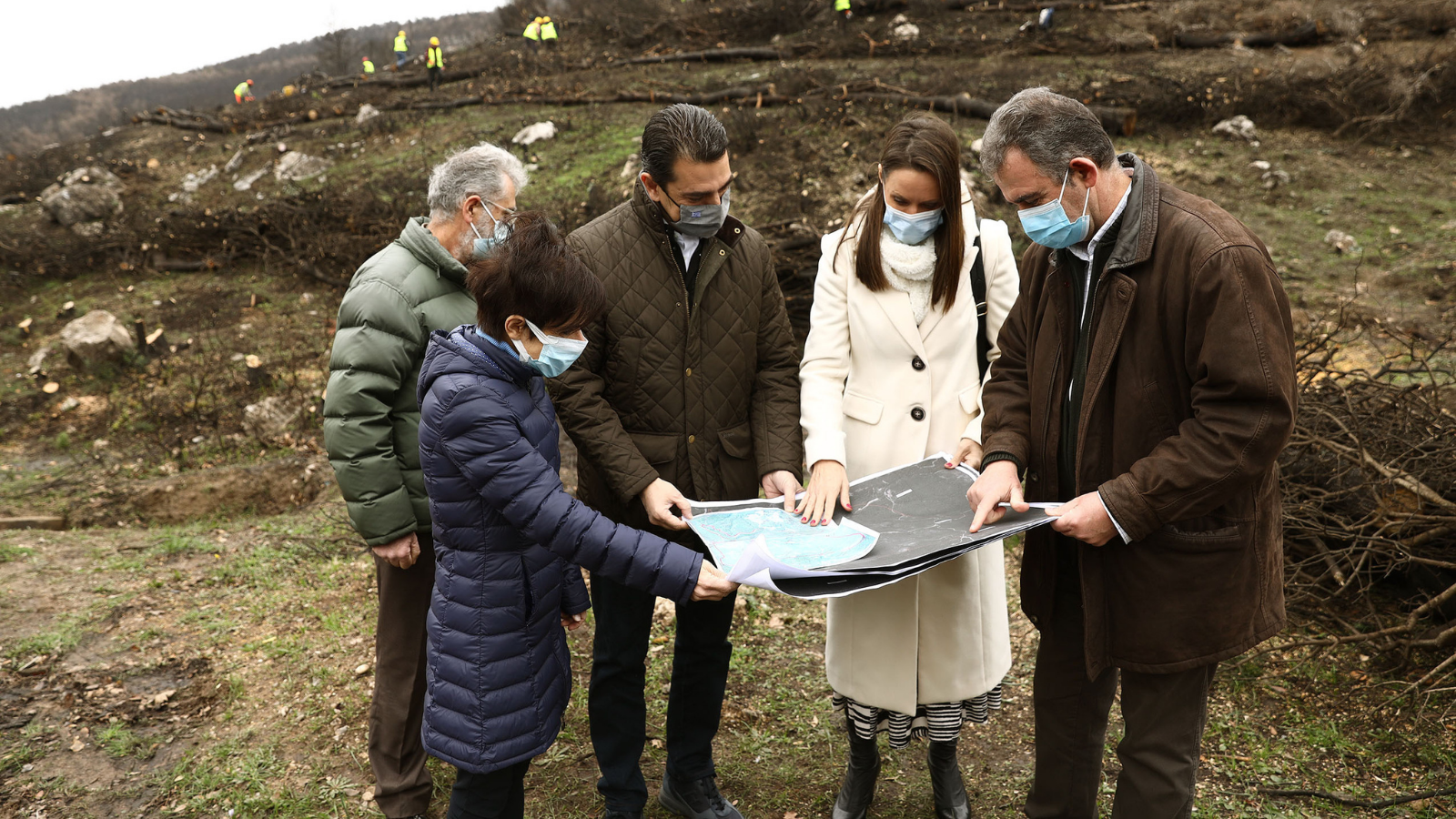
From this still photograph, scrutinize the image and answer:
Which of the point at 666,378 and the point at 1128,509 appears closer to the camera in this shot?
the point at 1128,509

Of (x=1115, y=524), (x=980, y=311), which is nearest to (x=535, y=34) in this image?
(x=980, y=311)

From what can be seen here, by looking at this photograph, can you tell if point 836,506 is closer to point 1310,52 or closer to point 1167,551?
point 1167,551

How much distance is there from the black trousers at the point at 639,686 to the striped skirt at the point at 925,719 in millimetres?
472

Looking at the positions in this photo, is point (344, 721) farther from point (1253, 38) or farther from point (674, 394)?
point (1253, 38)

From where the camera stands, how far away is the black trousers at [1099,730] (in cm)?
214

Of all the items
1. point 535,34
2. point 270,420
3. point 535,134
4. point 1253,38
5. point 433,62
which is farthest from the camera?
point 535,34

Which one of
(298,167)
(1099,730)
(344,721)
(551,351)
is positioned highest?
(298,167)

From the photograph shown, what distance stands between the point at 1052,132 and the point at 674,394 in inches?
49.6

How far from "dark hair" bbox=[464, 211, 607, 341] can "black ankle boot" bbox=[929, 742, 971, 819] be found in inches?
72.6

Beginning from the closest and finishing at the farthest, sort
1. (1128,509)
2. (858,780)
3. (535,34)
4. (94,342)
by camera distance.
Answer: (1128,509) → (858,780) → (94,342) → (535,34)

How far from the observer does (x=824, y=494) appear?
8.21 ft

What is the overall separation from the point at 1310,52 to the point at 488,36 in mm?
19013

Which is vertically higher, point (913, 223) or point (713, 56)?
point (713, 56)

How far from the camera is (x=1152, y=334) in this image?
202 centimetres
